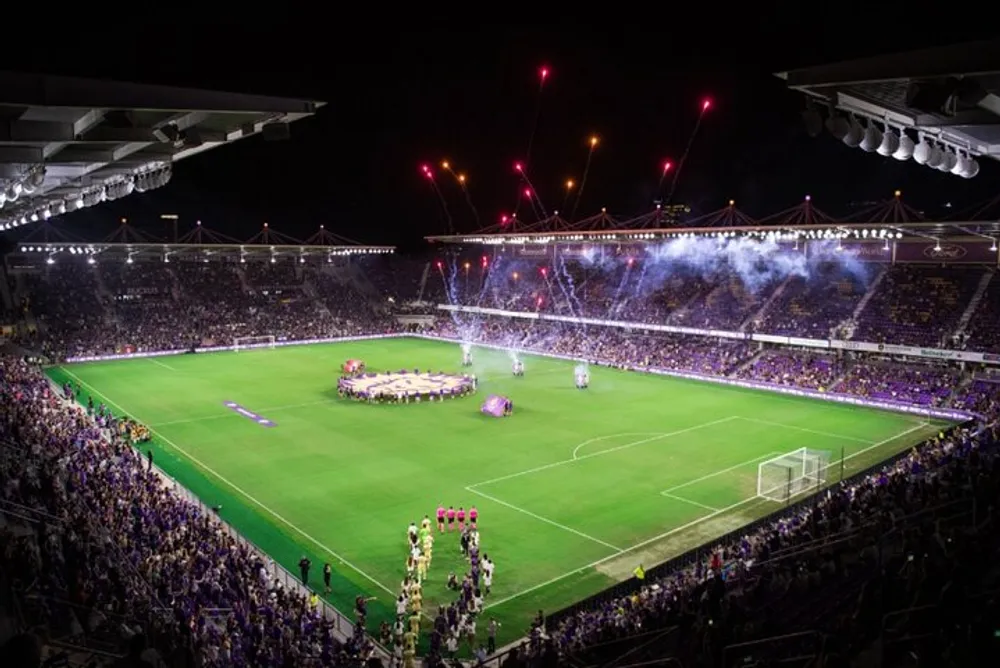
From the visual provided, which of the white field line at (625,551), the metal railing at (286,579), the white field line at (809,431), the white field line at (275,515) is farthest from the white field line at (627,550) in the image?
the white field line at (809,431)

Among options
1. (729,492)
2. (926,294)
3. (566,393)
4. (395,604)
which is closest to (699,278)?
(926,294)

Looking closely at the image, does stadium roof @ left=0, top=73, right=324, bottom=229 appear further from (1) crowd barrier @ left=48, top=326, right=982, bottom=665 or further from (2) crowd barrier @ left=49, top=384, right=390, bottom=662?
(2) crowd barrier @ left=49, top=384, right=390, bottom=662

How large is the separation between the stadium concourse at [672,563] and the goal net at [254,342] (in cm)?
228

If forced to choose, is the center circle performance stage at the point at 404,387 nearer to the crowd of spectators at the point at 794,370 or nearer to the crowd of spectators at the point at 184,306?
the crowd of spectators at the point at 794,370

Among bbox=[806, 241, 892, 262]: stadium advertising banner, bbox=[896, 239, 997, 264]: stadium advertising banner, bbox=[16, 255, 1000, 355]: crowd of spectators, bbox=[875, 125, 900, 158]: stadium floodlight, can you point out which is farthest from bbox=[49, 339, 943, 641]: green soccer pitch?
bbox=[806, 241, 892, 262]: stadium advertising banner

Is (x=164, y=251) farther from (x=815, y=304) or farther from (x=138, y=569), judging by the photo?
(x=138, y=569)

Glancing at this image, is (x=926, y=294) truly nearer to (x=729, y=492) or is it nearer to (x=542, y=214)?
(x=729, y=492)

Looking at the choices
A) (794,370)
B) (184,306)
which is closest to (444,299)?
(184,306)

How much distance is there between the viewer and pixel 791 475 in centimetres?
2898

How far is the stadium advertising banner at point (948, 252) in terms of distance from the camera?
52062mm

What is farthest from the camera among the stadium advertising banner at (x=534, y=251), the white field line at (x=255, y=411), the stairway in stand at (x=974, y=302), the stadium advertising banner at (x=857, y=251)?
the stadium advertising banner at (x=534, y=251)

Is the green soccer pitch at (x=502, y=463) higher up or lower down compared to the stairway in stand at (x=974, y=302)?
lower down

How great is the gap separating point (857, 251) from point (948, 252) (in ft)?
21.6

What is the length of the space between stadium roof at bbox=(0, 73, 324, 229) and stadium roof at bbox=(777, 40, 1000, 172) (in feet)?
22.4
